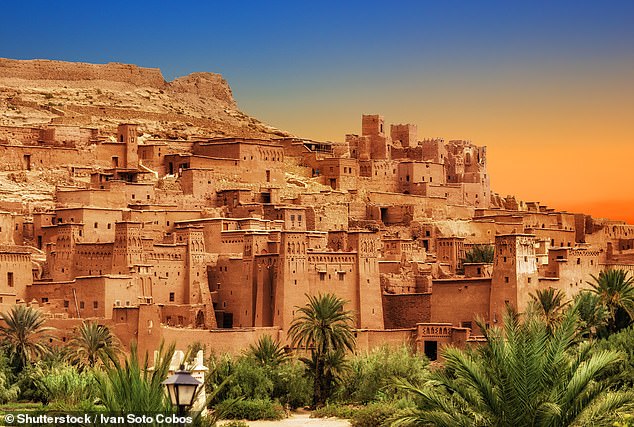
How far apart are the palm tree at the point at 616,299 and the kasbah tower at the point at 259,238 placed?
2141 millimetres

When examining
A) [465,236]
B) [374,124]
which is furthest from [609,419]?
[374,124]

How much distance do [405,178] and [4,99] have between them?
737 inches

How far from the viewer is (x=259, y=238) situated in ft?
159

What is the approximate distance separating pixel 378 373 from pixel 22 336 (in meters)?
10.2

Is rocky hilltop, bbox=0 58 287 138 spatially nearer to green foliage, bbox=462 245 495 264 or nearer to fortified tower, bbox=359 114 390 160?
fortified tower, bbox=359 114 390 160

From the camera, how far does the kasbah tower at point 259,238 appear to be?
4494 centimetres

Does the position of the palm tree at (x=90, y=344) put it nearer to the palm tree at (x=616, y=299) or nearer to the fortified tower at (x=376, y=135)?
the palm tree at (x=616, y=299)

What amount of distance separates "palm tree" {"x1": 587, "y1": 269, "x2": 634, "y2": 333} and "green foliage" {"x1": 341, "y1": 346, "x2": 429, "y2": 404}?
18.6 ft

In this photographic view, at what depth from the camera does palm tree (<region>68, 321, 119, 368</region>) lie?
4102 cm

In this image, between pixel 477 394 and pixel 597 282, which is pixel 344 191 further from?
pixel 477 394

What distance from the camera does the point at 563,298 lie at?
45500 mm

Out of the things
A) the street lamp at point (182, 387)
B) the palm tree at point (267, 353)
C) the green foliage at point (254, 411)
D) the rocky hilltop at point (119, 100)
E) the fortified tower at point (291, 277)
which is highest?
the rocky hilltop at point (119, 100)

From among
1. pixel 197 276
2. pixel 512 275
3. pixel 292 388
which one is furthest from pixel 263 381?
pixel 512 275

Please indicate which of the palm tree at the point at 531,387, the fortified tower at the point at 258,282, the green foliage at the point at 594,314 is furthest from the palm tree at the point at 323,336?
the palm tree at the point at 531,387
